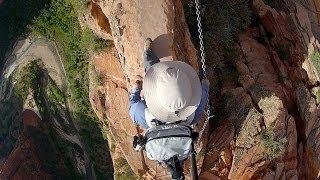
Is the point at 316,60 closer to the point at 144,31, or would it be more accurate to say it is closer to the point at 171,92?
the point at 144,31

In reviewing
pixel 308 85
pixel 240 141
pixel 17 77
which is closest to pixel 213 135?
pixel 240 141

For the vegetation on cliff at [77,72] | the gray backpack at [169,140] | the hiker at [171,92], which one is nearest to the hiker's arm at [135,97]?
the hiker at [171,92]

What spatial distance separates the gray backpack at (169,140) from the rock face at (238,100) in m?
2.45

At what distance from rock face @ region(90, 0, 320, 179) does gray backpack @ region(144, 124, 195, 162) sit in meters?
2.45

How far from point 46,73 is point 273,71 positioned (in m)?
6.24

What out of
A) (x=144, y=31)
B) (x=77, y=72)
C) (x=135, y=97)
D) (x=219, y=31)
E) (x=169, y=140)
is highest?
(x=219, y=31)

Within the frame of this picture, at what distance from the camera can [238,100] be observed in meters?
8.82

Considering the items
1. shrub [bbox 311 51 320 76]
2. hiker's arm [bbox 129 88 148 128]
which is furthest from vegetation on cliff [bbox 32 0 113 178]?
shrub [bbox 311 51 320 76]

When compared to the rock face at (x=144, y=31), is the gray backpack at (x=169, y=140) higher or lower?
lower

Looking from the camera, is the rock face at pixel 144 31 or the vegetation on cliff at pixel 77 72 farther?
the vegetation on cliff at pixel 77 72

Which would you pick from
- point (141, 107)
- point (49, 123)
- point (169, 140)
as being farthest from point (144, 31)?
point (49, 123)

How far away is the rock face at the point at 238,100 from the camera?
7605mm

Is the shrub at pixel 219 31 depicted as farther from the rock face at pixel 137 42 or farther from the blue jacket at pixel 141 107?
the blue jacket at pixel 141 107

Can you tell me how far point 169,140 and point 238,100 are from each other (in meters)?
4.15
